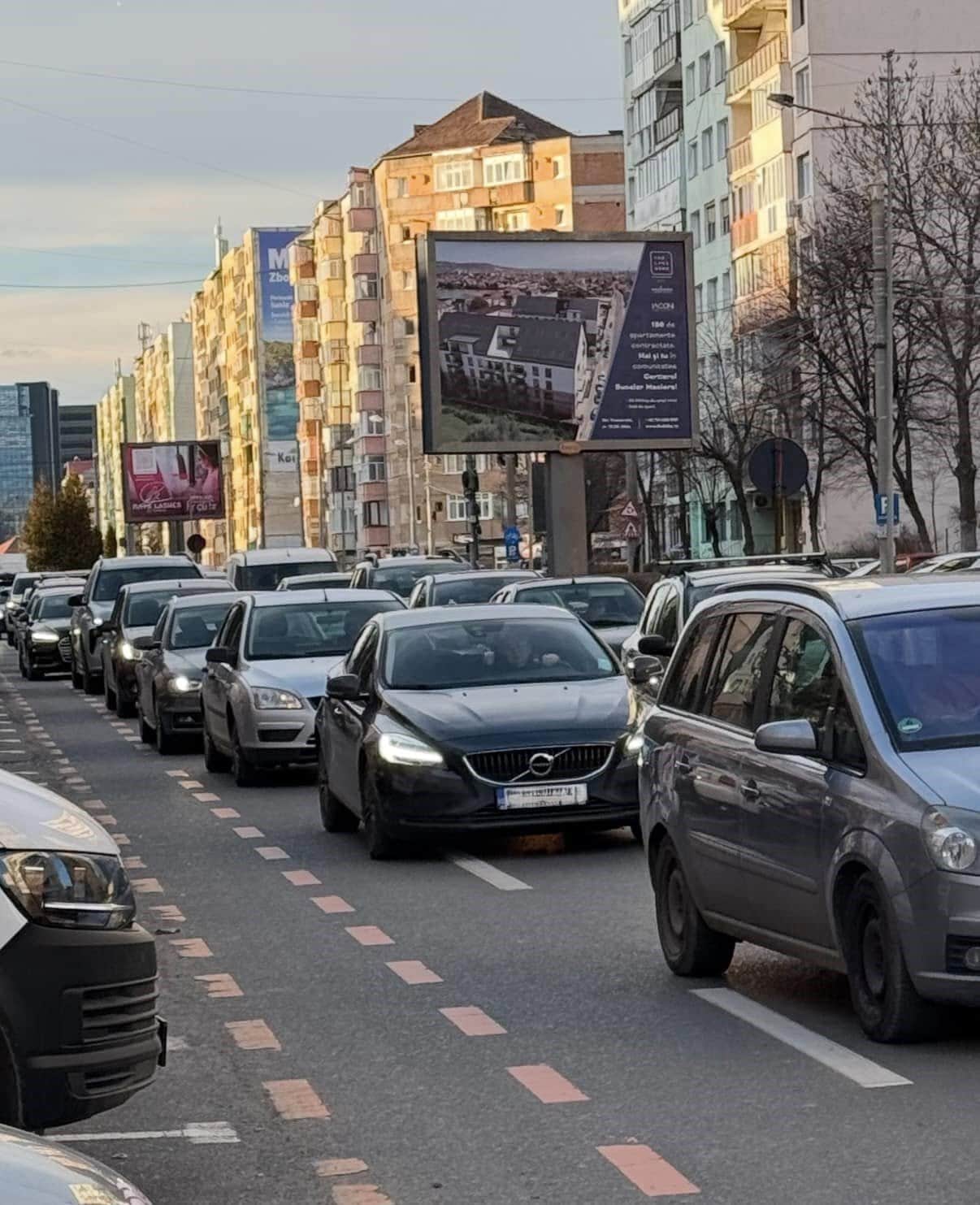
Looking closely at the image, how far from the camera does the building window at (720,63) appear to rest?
306 feet

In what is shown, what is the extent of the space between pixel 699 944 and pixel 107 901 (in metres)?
4.45

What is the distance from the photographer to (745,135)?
9062 centimetres

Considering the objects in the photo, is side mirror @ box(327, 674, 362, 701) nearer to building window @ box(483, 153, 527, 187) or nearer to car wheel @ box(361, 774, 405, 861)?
car wheel @ box(361, 774, 405, 861)

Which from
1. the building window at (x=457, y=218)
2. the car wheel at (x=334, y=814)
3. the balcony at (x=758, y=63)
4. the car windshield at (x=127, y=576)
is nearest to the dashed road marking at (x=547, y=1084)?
the car wheel at (x=334, y=814)

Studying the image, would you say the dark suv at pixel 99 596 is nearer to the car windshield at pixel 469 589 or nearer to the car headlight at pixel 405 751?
the car windshield at pixel 469 589

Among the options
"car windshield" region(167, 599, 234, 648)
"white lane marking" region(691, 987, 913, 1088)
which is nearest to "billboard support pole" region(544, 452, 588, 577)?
"car windshield" region(167, 599, 234, 648)

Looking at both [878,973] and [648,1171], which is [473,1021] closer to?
[878,973]

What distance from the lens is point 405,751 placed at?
16.6 metres

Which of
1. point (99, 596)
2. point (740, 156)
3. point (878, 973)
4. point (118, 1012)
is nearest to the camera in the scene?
point (118, 1012)

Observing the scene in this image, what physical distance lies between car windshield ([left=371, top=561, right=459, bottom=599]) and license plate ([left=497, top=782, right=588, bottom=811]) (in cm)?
2670

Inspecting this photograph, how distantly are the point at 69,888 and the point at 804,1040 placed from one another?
11.3ft

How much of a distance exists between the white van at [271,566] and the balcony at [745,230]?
141 ft

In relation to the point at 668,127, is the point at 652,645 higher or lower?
lower

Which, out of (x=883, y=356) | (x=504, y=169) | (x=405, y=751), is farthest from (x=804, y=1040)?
(x=504, y=169)
